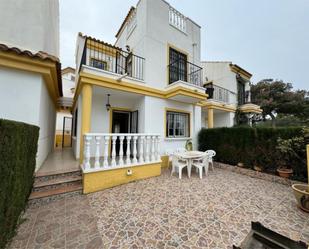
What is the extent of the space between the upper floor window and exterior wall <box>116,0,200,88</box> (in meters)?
0.30

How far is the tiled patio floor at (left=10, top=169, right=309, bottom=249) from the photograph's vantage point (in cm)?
247

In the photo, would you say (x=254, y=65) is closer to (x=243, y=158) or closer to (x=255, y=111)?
(x=255, y=111)

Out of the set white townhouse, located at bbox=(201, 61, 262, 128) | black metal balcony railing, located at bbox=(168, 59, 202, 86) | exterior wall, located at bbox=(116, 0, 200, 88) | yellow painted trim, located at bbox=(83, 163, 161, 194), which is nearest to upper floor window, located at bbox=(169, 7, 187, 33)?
exterior wall, located at bbox=(116, 0, 200, 88)

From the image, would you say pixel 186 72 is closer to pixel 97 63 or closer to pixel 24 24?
pixel 97 63

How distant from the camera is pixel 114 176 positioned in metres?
5.00

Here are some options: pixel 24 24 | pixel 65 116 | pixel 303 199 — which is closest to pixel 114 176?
pixel 303 199

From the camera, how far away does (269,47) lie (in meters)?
15.8

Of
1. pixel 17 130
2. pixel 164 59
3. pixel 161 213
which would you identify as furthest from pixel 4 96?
pixel 164 59

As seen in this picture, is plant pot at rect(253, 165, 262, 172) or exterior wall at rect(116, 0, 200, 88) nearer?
plant pot at rect(253, 165, 262, 172)

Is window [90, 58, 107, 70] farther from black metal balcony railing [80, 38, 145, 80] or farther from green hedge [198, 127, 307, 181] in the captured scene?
green hedge [198, 127, 307, 181]

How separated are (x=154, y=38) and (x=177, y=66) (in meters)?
2.22

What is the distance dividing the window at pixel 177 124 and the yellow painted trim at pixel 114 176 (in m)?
2.84

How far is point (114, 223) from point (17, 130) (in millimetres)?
2599

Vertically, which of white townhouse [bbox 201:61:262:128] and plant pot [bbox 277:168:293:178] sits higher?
white townhouse [bbox 201:61:262:128]
